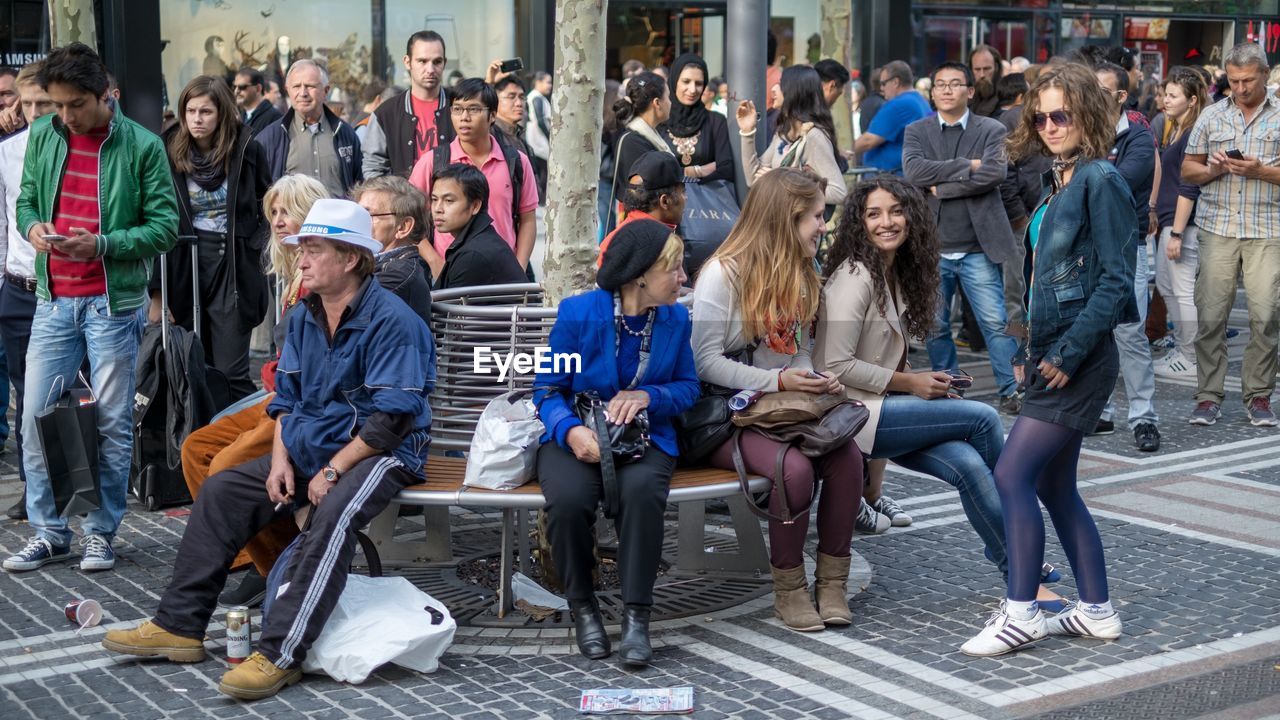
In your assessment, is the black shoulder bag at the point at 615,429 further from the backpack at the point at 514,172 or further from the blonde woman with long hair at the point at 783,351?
the backpack at the point at 514,172

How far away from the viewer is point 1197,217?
30.3 ft

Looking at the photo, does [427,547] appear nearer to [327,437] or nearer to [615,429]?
[327,437]

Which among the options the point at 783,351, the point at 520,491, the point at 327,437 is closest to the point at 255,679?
the point at 327,437

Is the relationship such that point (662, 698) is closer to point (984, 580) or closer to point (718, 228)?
point (984, 580)

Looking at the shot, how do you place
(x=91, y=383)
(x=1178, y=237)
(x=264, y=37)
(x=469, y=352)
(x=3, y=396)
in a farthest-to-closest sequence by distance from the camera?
1. (x=264, y=37)
2. (x=1178, y=237)
3. (x=3, y=396)
4. (x=91, y=383)
5. (x=469, y=352)

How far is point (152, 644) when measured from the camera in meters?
4.99

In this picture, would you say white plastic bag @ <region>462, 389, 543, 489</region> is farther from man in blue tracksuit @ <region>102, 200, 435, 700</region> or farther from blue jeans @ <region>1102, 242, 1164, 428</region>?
blue jeans @ <region>1102, 242, 1164, 428</region>

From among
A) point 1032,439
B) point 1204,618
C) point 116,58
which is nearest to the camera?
point 1032,439

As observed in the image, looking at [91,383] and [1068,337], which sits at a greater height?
[1068,337]

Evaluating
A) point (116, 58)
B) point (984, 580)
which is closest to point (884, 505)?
point (984, 580)

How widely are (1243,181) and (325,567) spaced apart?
20.4ft

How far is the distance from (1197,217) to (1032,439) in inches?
188

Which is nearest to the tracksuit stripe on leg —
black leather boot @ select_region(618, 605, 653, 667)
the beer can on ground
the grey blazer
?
the beer can on ground

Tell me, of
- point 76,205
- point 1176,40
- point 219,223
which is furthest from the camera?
point 1176,40
